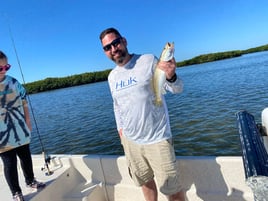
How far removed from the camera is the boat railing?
118 centimetres

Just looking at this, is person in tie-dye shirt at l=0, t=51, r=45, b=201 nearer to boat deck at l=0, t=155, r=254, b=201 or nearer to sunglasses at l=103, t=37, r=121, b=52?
boat deck at l=0, t=155, r=254, b=201

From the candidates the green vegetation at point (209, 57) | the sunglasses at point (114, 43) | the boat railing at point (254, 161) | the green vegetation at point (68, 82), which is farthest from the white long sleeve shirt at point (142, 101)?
the green vegetation at point (209, 57)

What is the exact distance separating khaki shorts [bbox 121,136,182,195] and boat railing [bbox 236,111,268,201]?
67 cm

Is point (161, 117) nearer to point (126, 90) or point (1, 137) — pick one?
point (126, 90)

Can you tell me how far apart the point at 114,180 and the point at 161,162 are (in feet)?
3.99

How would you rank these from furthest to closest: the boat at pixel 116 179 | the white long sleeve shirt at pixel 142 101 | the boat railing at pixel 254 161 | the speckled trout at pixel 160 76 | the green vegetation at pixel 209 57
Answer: the green vegetation at pixel 209 57 → the boat at pixel 116 179 → the white long sleeve shirt at pixel 142 101 → the speckled trout at pixel 160 76 → the boat railing at pixel 254 161

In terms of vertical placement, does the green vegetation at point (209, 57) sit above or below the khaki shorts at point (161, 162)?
above

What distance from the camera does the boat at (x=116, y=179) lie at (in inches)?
102

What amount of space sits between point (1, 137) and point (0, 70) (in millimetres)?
733

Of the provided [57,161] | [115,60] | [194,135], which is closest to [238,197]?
[115,60]

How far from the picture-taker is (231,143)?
646cm

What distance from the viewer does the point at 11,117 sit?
2.78 metres

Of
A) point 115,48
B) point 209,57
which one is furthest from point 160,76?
point 209,57

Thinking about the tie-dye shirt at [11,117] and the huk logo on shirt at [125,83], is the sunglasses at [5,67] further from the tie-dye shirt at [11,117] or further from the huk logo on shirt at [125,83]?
the huk logo on shirt at [125,83]
